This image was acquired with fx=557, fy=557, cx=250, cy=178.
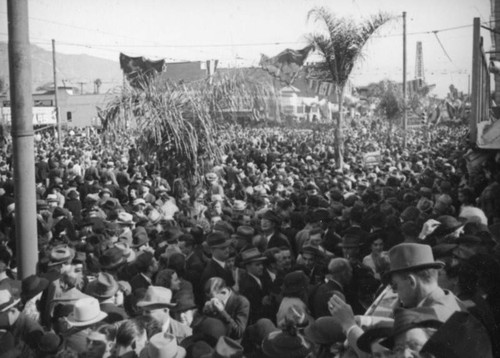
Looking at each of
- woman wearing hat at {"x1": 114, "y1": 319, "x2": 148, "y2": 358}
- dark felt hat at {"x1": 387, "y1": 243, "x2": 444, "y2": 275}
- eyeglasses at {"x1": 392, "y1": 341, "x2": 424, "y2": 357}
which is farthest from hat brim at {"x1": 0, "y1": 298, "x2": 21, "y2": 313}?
eyeglasses at {"x1": 392, "y1": 341, "x2": 424, "y2": 357}

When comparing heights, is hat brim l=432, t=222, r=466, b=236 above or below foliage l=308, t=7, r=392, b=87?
below

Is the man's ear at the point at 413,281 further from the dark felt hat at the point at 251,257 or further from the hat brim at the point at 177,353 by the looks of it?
the dark felt hat at the point at 251,257

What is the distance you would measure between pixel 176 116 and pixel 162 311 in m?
7.26

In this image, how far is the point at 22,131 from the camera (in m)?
5.29

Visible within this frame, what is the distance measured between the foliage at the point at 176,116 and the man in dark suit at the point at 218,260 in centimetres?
538

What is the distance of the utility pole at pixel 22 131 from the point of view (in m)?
5.18

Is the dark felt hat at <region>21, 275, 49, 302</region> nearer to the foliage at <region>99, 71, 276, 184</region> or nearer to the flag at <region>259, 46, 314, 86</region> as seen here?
the foliage at <region>99, 71, 276, 184</region>

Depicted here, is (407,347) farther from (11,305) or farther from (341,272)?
(11,305)

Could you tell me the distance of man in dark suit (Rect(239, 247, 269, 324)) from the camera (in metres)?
4.99

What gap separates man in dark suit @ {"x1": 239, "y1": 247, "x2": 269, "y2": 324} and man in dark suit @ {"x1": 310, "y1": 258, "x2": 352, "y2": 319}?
1.99 ft

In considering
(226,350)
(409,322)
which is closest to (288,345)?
(226,350)

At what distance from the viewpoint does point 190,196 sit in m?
11.4

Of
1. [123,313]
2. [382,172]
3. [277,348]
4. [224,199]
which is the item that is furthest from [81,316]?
[382,172]

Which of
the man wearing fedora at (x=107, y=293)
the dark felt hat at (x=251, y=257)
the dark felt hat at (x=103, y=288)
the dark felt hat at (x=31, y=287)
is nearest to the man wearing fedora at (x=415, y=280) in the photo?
the dark felt hat at (x=251, y=257)
